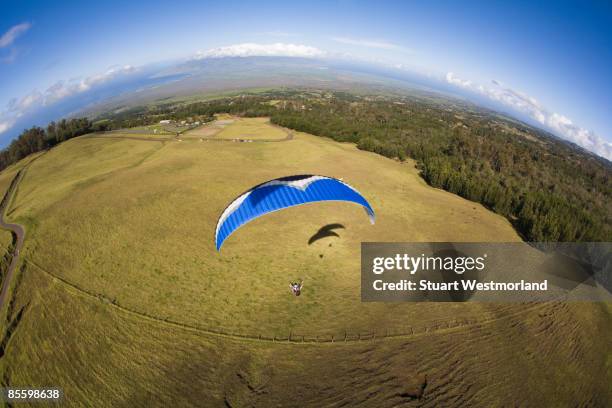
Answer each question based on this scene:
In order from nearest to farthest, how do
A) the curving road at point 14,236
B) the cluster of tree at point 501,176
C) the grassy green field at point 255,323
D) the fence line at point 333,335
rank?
the grassy green field at point 255,323
the fence line at point 333,335
the curving road at point 14,236
the cluster of tree at point 501,176

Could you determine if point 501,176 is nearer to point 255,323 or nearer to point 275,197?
point 275,197

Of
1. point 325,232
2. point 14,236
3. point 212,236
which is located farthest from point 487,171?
point 14,236

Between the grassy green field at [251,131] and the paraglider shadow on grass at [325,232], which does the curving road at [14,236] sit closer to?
the paraglider shadow on grass at [325,232]

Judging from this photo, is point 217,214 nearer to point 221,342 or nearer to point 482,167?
point 221,342

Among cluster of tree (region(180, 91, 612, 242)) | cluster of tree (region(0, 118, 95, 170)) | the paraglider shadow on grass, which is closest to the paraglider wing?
the paraglider shadow on grass

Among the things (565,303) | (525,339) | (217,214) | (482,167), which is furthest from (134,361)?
(482,167)

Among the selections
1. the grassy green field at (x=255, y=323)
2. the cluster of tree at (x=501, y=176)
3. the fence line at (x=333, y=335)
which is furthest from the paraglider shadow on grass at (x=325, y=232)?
the cluster of tree at (x=501, y=176)
